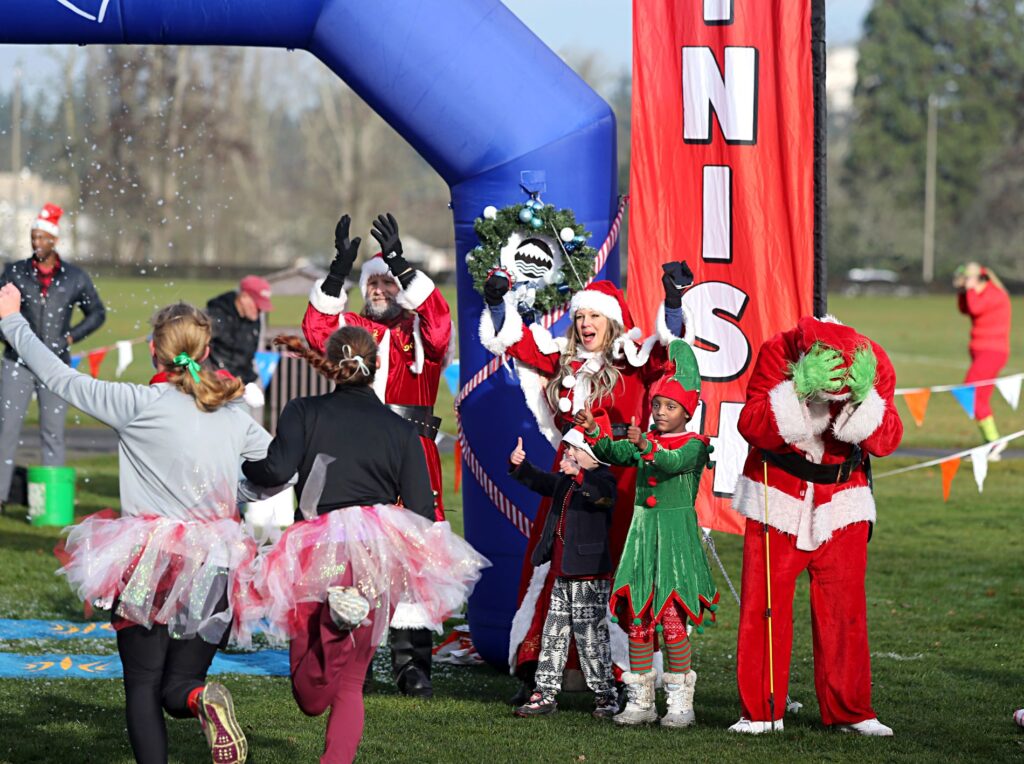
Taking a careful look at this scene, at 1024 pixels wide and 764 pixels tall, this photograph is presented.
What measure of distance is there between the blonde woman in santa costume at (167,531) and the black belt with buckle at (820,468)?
2.12m

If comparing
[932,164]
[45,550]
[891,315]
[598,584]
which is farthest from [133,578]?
[932,164]

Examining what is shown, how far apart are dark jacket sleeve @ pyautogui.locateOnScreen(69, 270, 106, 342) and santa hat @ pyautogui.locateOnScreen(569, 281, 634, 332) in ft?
17.8

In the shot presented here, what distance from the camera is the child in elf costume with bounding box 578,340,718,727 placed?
6.00 metres

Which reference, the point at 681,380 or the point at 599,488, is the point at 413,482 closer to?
the point at 599,488

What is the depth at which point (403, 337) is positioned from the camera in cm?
702

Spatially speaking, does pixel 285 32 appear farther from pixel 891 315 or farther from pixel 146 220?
pixel 146 220

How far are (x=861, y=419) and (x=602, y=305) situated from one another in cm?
130

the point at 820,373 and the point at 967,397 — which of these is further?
the point at 967,397

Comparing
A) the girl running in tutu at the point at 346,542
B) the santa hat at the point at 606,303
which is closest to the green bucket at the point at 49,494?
the santa hat at the point at 606,303

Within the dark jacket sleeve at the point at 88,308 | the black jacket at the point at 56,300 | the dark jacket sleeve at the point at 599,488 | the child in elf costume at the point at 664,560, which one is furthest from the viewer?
the dark jacket sleeve at the point at 88,308

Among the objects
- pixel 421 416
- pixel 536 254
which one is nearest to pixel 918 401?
pixel 536 254

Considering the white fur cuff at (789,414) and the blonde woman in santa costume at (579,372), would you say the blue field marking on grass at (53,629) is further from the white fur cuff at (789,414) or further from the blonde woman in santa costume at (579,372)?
the white fur cuff at (789,414)

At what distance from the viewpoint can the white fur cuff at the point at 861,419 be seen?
5.71 m

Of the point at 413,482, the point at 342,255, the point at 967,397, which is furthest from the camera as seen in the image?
the point at 967,397
